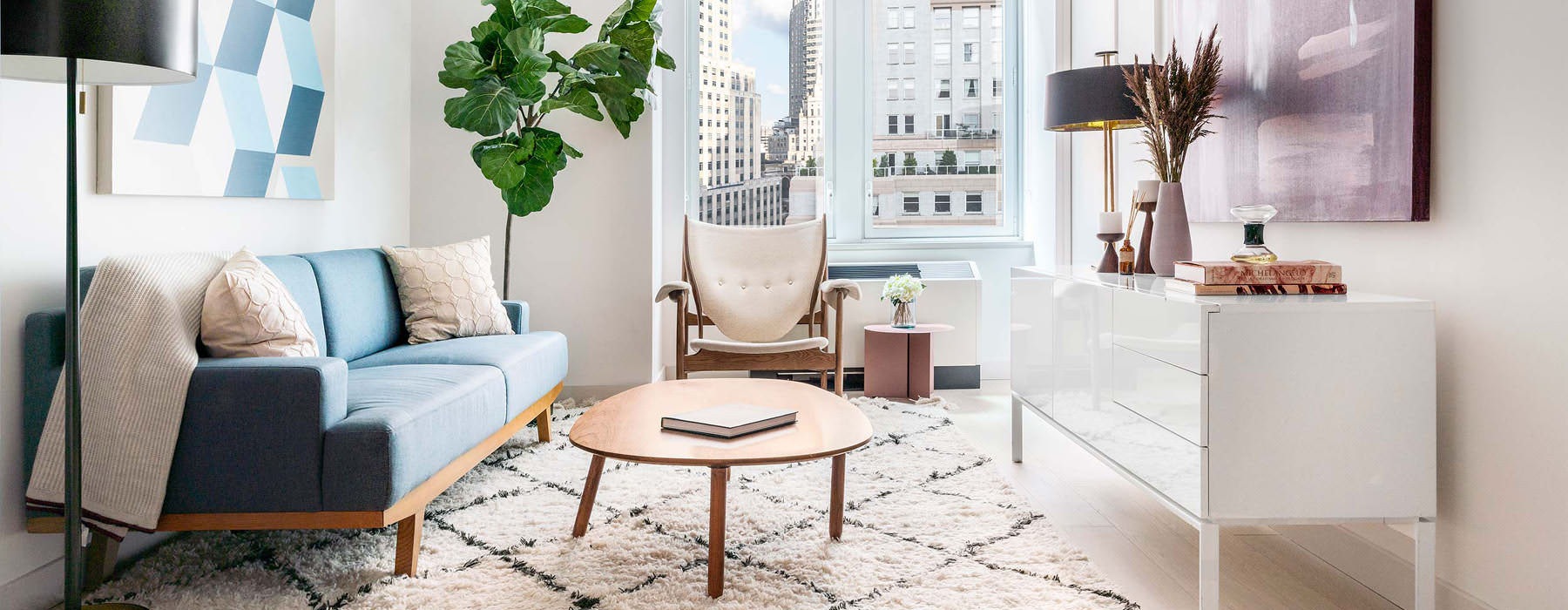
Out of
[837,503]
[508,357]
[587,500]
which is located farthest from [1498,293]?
[508,357]

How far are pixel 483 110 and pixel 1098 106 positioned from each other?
2.31 metres

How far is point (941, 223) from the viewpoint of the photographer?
17.5 ft

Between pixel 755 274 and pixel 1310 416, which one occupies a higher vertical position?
pixel 755 274

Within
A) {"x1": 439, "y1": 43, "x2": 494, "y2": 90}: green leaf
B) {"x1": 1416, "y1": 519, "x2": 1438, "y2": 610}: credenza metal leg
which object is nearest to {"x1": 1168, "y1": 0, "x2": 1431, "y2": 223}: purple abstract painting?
{"x1": 1416, "y1": 519, "x2": 1438, "y2": 610}: credenza metal leg

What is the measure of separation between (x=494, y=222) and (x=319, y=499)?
250cm

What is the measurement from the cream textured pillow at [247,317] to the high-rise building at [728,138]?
295 cm

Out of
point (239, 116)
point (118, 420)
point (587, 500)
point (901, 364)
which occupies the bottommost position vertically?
point (587, 500)

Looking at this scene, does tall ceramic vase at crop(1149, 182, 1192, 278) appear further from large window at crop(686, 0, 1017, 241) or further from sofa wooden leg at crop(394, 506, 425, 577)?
large window at crop(686, 0, 1017, 241)

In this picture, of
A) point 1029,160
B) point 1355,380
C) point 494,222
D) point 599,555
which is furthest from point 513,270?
point 1355,380

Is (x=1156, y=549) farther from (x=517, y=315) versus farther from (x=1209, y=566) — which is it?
(x=517, y=315)

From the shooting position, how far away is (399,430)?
2055 millimetres

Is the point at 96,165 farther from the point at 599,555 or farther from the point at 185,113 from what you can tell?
the point at 599,555

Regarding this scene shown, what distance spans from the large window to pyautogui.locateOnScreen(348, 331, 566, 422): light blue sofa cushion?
1.91 meters

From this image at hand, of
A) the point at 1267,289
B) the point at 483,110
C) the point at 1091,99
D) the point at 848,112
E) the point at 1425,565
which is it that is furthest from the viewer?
the point at 848,112
